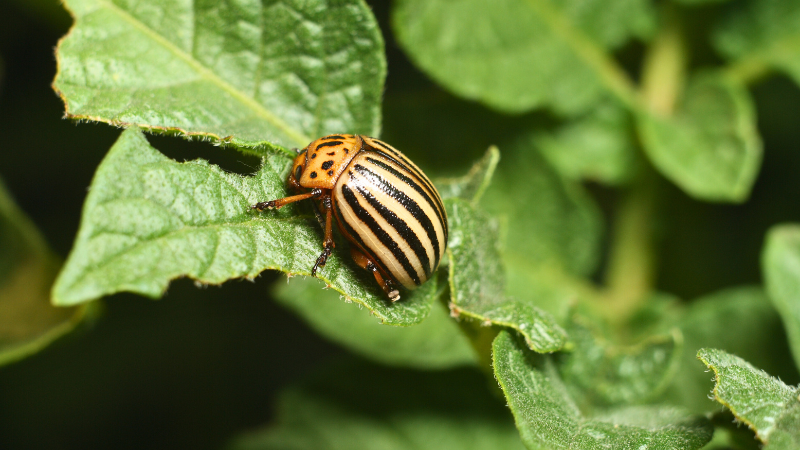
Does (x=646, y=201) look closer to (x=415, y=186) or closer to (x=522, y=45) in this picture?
(x=522, y=45)

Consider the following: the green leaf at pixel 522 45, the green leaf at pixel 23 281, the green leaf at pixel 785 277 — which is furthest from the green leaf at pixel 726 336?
the green leaf at pixel 23 281

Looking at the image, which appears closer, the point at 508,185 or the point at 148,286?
the point at 148,286

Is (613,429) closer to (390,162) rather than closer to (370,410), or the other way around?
(390,162)

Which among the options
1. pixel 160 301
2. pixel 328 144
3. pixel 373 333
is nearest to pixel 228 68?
pixel 328 144

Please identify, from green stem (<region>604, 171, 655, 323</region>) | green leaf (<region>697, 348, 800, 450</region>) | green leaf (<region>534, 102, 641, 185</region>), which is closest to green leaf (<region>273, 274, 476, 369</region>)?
green stem (<region>604, 171, 655, 323</region>)

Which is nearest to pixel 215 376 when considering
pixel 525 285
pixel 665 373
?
pixel 525 285
